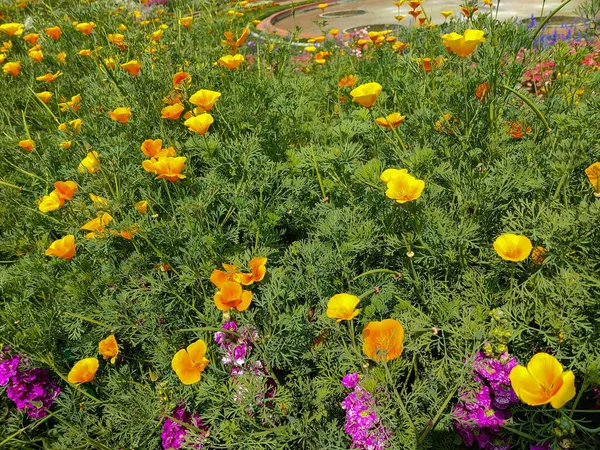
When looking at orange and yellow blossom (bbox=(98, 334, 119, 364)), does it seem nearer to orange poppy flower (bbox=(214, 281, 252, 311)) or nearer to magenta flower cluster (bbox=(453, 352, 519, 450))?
orange poppy flower (bbox=(214, 281, 252, 311))

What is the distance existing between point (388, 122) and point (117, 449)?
6.07 ft

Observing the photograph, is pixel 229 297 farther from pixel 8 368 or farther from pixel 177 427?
pixel 8 368

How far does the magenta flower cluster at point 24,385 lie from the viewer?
1.97 metres

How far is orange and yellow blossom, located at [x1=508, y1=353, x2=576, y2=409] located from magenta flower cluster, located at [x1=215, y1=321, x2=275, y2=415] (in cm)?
85

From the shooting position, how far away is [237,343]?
160cm

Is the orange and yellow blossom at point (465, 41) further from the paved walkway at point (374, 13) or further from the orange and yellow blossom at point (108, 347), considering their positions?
the paved walkway at point (374, 13)

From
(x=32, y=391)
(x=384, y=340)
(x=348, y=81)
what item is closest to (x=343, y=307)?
(x=384, y=340)

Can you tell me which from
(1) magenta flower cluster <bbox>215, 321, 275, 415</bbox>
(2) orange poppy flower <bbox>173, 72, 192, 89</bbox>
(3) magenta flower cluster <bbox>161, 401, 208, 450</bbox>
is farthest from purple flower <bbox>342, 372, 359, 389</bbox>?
(2) orange poppy flower <bbox>173, 72, 192, 89</bbox>

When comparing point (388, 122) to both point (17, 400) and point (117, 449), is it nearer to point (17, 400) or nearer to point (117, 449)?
point (117, 449)

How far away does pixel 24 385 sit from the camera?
199 centimetres

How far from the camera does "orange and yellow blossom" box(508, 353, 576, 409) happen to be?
99 cm

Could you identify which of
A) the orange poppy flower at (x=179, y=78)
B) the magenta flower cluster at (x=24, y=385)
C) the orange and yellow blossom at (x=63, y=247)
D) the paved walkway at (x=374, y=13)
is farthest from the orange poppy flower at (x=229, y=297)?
the paved walkway at (x=374, y=13)

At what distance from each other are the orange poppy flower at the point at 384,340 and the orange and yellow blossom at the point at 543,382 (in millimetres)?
339

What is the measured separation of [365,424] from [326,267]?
1.90 feet
